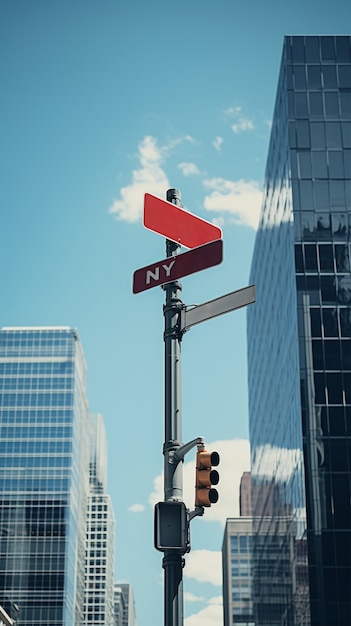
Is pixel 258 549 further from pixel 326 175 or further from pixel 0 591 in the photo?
pixel 0 591

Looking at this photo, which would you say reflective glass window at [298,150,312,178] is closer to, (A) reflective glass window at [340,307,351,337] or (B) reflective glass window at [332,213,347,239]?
(B) reflective glass window at [332,213,347,239]

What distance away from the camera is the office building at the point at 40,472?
144 m

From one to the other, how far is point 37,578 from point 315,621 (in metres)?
100

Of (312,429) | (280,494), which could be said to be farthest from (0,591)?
(312,429)

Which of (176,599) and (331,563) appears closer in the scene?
(176,599)

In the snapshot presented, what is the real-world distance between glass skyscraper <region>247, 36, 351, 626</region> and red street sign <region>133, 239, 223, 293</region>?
4202cm

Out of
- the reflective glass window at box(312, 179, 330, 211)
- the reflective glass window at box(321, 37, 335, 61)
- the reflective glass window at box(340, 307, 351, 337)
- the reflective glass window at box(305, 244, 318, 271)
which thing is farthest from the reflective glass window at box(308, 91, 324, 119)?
the reflective glass window at box(340, 307, 351, 337)

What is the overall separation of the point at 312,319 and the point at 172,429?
150 feet

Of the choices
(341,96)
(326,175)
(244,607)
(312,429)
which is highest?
(341,96)

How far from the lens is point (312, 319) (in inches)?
2234

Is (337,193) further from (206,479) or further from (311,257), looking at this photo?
(206,479)

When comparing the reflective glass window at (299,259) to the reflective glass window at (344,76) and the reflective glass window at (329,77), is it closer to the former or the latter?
the reflective glass window at (329,77)

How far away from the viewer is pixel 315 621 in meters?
50.7

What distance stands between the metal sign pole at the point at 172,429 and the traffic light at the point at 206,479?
33 centimetres
